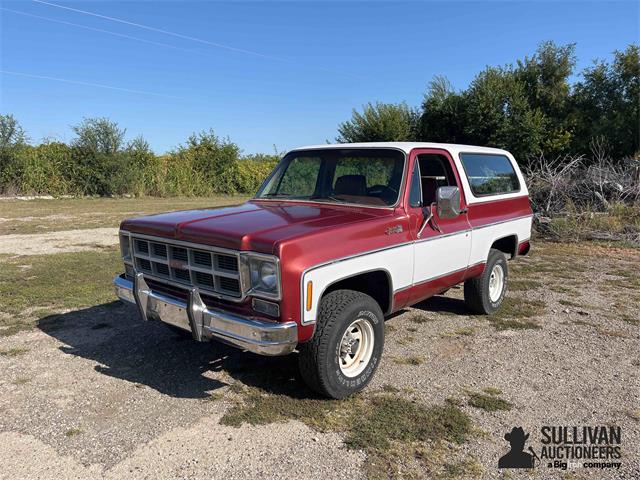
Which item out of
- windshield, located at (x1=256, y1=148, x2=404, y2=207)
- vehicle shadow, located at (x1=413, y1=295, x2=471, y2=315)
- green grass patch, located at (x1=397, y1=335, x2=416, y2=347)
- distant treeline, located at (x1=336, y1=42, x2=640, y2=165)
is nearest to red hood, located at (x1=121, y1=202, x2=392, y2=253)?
windshield, located at (x1=256, y1=148, x2=404, y2=207)

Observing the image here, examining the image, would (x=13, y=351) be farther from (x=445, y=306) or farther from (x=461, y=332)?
(x=445, y=306)

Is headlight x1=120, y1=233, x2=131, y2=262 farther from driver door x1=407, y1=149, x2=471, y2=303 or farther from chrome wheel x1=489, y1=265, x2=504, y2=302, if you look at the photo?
chrome wheel x1=489, y1=265, x2=504, y2=302

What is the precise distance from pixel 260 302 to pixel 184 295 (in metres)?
0.89

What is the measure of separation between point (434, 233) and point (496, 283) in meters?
2.10

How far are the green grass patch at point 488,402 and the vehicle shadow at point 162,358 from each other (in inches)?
52.1

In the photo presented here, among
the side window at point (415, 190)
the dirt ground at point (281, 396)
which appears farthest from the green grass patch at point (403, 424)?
the side window at point (415, 190)

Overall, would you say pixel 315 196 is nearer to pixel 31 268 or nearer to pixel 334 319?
pixel 334 319

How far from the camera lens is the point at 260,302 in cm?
349

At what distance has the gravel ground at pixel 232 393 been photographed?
313 cm

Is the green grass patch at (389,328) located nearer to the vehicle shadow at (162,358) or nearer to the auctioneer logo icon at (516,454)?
the vehicle shadow at (162,358)

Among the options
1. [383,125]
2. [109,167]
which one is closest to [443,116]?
[383,125]

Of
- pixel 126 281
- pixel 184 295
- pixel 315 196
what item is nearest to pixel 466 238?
pixel 315 196

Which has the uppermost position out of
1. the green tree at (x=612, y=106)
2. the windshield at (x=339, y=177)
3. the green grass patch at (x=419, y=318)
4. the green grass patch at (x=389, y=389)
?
the green tree at (x=612, y=106)

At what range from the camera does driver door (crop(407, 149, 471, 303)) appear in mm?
4594
